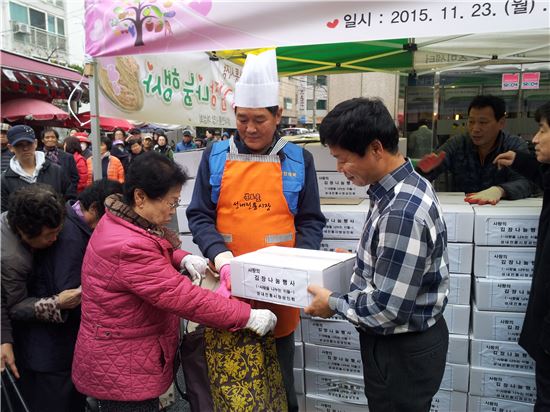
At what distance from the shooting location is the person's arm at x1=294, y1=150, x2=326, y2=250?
199 centimetres

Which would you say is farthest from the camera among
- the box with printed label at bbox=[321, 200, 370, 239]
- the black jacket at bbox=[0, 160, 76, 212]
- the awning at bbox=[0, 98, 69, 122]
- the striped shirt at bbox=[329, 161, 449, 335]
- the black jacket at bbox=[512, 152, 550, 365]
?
the awning at bbox=[0, 98, 69, 122]

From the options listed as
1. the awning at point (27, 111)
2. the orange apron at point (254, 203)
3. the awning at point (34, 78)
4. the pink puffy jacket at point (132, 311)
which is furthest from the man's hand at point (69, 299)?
the awning at point (27, 111)

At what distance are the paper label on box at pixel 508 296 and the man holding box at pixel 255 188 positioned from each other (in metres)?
0.95

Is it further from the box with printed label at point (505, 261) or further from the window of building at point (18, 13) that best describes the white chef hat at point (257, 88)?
the window of building at point (18, 13)

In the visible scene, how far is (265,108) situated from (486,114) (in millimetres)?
1696

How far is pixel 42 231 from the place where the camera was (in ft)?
5.81

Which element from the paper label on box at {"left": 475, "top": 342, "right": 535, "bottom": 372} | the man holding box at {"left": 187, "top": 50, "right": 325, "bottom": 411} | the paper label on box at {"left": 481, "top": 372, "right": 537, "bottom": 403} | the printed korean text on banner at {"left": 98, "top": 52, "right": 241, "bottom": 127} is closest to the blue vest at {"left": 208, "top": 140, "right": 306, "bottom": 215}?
the man holding box at {"left": 187, "top": 50, "right": 325, "bottom": 411}

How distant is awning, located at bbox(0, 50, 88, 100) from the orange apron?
382 inches

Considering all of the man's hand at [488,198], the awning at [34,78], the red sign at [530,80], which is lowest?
the man's hand at [488,198]

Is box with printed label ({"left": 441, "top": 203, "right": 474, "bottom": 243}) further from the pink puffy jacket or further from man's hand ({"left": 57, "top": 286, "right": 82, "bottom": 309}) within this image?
man's hand ({"left": 57, "top": 286, "right": 82, "bottom": 309})

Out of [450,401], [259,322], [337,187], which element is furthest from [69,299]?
[450,401]

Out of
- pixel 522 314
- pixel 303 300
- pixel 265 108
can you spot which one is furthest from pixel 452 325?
pixel 265 108

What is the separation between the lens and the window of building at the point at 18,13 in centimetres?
2166

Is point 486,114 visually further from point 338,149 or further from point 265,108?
point 338,149
